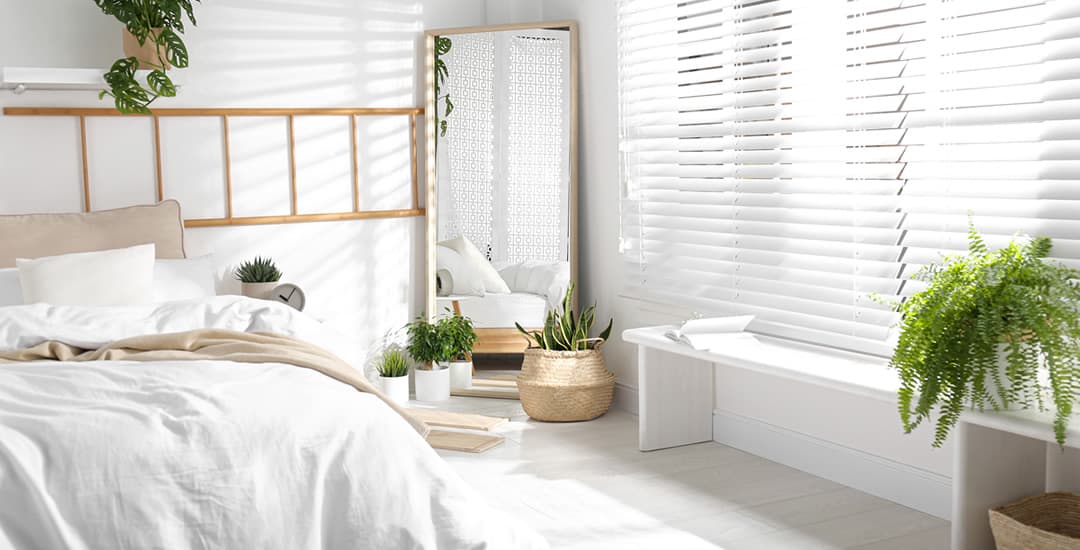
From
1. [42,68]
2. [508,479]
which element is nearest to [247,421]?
[508,479]

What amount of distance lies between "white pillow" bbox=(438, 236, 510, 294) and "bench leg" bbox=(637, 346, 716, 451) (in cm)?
109

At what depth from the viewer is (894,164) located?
3164 millimetres

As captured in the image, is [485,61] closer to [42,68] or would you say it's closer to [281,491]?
[42,68]

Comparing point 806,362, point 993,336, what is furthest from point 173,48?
point 993,336

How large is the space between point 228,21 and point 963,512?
3632 millimetres

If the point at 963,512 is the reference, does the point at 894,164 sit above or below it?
above

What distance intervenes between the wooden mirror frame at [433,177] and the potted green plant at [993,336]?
239cm

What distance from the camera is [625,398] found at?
4598 mm

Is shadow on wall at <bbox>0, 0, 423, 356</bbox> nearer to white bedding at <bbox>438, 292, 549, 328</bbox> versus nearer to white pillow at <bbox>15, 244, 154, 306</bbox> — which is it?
white bedding at <bbox>438, 292, 549, 328</bbox>

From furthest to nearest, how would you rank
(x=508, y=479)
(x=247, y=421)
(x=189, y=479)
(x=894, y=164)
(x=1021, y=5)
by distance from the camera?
(x=508, y=479) → (x=894, y=164) → (x=1021, y=5) → (x=247, y=421) → (x=189, y=479)

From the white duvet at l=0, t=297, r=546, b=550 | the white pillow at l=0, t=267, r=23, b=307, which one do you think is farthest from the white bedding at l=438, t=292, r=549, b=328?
the white duvet at l=0, t=297, r=546, b=550

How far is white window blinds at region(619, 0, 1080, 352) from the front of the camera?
2742mm

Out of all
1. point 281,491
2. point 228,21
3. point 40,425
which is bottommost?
point 281,491

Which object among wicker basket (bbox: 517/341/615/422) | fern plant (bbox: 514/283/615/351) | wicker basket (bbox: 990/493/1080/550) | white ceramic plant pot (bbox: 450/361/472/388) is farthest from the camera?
white ceramic plant pot (bbox: 450/361/472/388)
